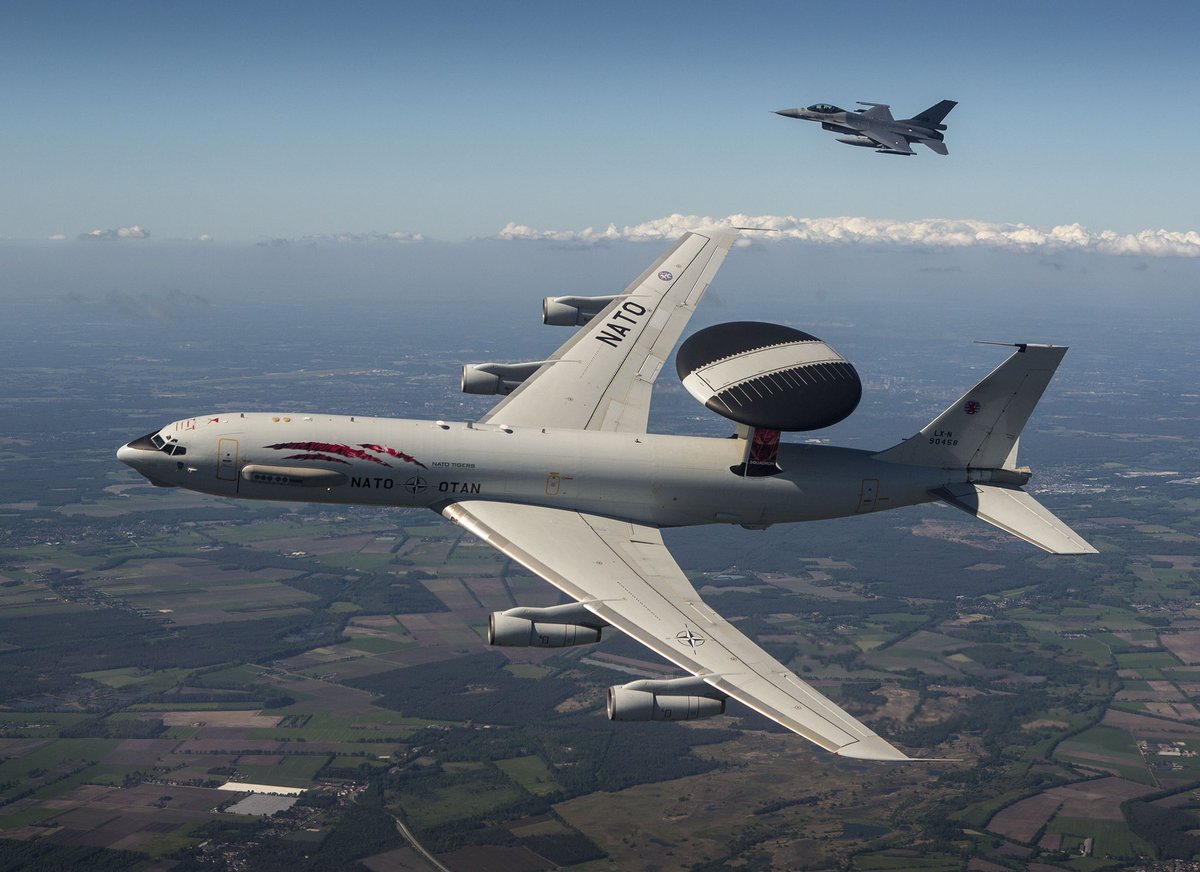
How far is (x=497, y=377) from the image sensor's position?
6962 centimetres

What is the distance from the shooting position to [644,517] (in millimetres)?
60125

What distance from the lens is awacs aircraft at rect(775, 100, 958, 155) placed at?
137m

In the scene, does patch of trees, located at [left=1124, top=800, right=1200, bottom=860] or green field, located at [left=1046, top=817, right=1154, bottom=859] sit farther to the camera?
patch of trees, located at [left=1124, top=800, right=1200, bottom=860]

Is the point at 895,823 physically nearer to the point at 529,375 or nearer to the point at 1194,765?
the point at 1194,765

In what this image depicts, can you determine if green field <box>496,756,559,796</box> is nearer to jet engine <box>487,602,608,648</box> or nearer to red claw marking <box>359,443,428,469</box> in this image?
red claw marking <box>359,443,428,469</box>

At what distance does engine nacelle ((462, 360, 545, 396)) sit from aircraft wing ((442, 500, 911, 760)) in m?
12.9

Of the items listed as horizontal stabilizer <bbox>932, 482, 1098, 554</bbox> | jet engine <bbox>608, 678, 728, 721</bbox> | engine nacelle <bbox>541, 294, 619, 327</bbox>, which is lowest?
jet engine <bbox>608, 678, 728, 721</bbox>

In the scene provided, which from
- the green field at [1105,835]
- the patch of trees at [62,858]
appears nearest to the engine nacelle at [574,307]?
the patch of trees at [62,858]

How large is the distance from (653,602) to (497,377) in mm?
23556

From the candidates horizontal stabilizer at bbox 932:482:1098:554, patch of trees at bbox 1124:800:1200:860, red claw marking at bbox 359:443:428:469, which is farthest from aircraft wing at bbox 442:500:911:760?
patch of trees at bbox 1124:800:1200:860

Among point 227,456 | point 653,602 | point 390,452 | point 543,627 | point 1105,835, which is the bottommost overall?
point 1105,835

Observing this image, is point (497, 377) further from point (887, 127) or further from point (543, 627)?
point (887, 127)

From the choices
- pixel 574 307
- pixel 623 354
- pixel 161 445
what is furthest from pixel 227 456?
pixel 574 307

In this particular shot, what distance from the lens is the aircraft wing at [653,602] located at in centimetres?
4266
